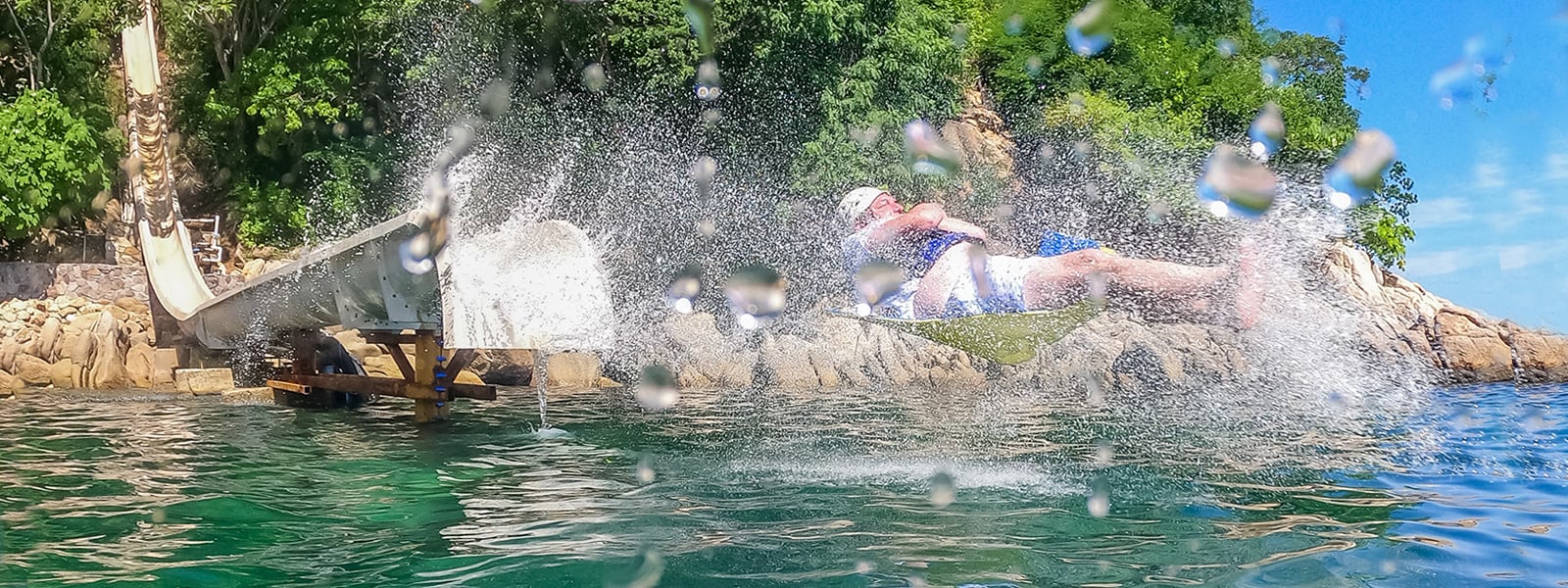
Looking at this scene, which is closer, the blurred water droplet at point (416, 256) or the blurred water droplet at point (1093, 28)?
the blurred water droplet at point (416, 256)

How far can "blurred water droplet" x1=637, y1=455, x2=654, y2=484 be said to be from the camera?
913 cm

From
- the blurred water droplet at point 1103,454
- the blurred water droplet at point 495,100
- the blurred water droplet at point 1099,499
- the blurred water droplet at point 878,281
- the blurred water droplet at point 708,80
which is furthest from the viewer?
the blurred water droplet at point 495,100

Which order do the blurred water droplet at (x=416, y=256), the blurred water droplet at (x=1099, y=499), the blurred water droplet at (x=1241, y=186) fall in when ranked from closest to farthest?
the blurred water droplet at (x=1099, y=499) → the blurred water droplet at (x=1241, y=186) → the blurred water droplet at (x=416, y=256)

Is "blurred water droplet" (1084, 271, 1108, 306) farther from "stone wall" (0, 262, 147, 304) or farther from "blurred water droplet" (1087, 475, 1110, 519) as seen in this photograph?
"stone wall" (0, 262, 147, 304)

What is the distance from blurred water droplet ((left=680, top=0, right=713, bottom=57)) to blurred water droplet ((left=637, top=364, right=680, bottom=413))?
7445mm

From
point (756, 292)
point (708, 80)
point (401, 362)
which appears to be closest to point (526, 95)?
point (708, 80)

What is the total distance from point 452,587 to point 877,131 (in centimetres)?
2189

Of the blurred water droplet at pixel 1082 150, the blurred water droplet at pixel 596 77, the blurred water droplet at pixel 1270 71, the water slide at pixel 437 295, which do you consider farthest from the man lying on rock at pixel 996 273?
the blurred water droplet at pixel 1270 71

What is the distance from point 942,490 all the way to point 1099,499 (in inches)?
41.1

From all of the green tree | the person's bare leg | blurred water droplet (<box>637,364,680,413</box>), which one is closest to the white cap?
the person's bare leg

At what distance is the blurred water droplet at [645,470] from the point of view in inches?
359

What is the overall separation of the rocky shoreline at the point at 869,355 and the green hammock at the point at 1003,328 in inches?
436

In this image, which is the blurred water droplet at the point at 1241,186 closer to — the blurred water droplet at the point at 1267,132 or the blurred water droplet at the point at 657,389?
the blurred water droplet at the point at 657,389

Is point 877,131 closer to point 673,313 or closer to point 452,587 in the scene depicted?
point 673,313
